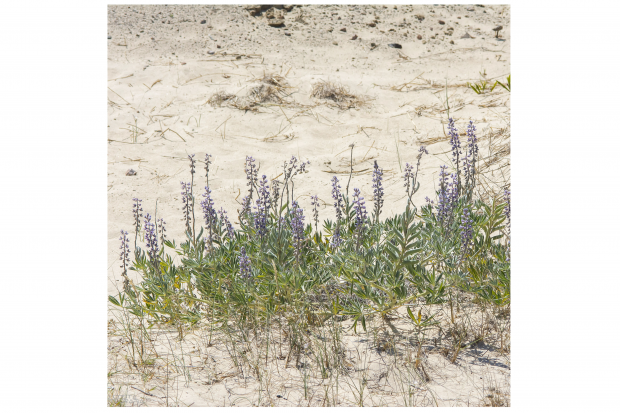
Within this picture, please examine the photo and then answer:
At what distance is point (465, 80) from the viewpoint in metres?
8.33

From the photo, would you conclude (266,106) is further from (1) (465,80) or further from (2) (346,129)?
(1) (465,80)

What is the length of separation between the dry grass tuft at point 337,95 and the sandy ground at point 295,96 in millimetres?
113

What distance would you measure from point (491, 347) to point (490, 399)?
1.66 feet

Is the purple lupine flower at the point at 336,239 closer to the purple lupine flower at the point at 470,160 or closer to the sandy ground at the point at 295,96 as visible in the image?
the purple lupine flower at the point at 470,160

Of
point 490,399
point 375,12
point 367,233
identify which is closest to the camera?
point 490,399

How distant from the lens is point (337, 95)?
7793 millimetres

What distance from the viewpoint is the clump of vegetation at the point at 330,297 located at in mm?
3182

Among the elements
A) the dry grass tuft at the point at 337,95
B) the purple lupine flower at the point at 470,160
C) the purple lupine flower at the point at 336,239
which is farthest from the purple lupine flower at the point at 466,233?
the dry grass tuft at the point at 337,95

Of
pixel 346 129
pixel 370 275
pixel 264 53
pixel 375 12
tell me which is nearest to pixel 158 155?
pixel 346 129

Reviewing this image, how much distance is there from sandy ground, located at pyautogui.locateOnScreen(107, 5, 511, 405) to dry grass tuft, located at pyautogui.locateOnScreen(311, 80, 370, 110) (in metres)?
0.11

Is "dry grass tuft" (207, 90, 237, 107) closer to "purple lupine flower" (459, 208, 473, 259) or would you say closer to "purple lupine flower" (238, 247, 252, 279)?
"purple lupine flower" (238, 247, 252, 279)

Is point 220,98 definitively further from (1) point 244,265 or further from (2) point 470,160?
(1) point 244,265

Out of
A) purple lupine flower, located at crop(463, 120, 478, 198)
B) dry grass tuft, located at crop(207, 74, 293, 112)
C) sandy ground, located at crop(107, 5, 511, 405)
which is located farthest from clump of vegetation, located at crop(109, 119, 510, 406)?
dry grass tuft, located at crop(207, 74, 293, 112)

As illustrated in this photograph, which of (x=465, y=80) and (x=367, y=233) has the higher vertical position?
(x=465, y=80)
